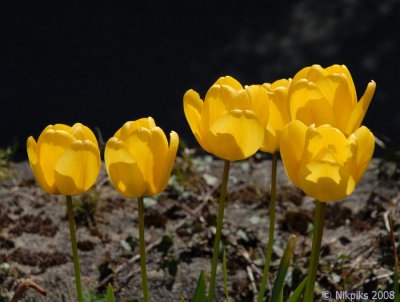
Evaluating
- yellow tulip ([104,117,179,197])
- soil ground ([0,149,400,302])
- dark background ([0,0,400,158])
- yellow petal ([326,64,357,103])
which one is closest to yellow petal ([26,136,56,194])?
yellow tulip ([104,117,179,197])

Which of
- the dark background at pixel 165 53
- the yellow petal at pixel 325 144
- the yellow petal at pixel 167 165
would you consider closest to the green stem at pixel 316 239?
the yellow petal at pixel 325 144

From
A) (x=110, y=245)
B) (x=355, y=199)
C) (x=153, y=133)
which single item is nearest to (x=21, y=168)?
(x=110, y=245)

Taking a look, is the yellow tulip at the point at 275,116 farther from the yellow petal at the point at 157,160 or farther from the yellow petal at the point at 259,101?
the yellow petal at the point at 157,160

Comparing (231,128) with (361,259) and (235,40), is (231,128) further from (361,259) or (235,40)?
(235,40)

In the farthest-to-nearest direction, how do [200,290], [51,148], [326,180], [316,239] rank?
[200,290] < [51,148] < [316,239] < [326,180]

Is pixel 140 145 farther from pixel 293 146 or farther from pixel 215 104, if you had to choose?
pixel 293 146

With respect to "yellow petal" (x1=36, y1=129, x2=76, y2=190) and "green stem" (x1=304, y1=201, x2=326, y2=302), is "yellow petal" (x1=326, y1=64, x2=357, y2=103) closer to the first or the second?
"green stem" (x1=304, y1=201, x2=326, y2=302)

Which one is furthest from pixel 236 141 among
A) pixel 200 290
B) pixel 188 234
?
pixel 188 234
